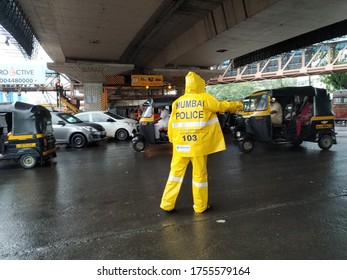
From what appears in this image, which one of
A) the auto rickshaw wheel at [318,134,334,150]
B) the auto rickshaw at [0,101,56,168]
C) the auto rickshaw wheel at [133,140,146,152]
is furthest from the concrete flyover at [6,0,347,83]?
the auto rickshaw wheel at [133,140,146,152]

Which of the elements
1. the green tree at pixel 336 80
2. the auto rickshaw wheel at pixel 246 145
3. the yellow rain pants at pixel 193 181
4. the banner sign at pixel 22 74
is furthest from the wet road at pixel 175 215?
the banner sign at pixel 22 74

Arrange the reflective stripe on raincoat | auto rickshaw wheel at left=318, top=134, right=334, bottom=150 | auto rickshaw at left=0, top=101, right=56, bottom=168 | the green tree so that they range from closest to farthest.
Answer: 1. the reflective stripe on raincoat
2. auto rickshaw at left=0, top=101, right=56, bottom=168
3. auto rickshaw wheel at left=318, top=134, right=334, bottom=150
4. the green tree

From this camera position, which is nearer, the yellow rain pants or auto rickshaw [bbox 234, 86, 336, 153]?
the yellow rain pants

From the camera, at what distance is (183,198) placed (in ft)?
16.5

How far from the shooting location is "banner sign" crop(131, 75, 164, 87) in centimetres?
2100

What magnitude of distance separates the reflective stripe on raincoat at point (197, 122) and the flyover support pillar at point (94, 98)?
1785 centimetres

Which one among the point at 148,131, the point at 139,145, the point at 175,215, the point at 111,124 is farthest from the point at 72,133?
the point at 175,215

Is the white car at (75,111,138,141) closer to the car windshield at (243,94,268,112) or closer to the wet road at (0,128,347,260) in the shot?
the car windshield at (243,94,268,112)

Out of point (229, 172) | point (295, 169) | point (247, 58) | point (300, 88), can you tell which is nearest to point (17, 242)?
point (229, 172)

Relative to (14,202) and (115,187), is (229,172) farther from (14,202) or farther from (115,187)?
(14,202)

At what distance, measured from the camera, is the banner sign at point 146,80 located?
21000 millimetres

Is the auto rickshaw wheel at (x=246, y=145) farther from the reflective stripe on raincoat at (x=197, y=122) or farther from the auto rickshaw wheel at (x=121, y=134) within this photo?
the auto rickshaw wheel at (x=121, y=134)

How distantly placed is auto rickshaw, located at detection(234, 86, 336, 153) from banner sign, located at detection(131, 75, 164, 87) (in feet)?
40.3
